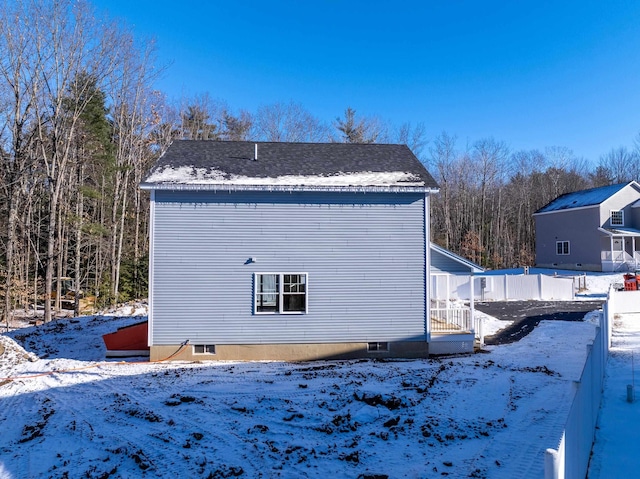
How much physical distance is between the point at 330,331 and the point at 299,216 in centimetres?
327

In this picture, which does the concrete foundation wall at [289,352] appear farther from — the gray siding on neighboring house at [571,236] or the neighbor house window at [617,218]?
the neighbor house window at [617,218]

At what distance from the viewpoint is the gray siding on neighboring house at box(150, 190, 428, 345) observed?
10586 millimetres

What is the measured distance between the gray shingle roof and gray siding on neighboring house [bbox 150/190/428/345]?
28.9 meters

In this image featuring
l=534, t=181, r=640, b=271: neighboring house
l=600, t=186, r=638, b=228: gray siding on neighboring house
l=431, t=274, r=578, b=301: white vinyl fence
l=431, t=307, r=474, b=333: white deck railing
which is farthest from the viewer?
l=600, t=186, r=638, b=228: gray siding on neighboring house

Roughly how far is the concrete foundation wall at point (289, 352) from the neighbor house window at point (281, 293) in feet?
3.26

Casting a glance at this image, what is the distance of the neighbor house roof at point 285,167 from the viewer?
428 inches

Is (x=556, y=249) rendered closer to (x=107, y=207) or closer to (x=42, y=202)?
(x=107, y=207)

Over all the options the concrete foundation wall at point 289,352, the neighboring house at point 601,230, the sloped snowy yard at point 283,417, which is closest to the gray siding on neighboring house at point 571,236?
the neighboring house at point 601,230

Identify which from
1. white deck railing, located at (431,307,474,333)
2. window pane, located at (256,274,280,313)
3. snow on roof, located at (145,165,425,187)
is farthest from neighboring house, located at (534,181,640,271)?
window pane, located at (256,274,280,313)

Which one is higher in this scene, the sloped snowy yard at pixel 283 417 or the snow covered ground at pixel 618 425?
the snow covered ground at pixel 618 425

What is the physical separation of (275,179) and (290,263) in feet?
7.89

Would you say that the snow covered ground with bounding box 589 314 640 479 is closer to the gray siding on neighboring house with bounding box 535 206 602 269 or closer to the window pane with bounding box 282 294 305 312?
the window pane with bounding box 282 294 305 312

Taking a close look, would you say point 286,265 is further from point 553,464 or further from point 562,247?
point 562,247

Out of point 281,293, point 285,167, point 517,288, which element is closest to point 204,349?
point 281,293
